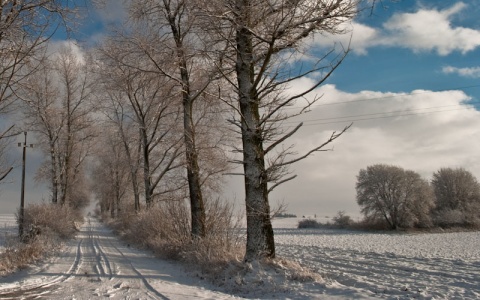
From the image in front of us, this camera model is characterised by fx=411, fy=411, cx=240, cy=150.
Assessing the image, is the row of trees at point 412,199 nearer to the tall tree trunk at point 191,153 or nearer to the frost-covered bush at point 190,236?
the frost-covered bush at point 190,236

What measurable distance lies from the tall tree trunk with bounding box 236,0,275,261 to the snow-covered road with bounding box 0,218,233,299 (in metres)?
1.54

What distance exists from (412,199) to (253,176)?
49558mm

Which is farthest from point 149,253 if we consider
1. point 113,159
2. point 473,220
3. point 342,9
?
point 473,220

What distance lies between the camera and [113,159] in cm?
3922

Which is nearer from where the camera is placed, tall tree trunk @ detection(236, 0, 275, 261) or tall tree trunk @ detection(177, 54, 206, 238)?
tall tree trunk @ detection(236, 0, 275, 261)

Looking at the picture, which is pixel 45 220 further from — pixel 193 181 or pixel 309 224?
pixel 309 224

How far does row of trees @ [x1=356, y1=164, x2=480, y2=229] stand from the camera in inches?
2097

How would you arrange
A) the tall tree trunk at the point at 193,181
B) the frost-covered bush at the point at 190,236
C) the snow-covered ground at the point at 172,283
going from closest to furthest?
the snow-covered ground at the point at 172,283
the frost-covered bush at the point at 190,236
the tall tree trunk at the point at 193,181

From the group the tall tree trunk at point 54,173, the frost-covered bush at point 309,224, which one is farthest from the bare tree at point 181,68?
the frost-covered bush at point 309,224

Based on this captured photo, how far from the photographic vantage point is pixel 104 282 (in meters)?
8.55

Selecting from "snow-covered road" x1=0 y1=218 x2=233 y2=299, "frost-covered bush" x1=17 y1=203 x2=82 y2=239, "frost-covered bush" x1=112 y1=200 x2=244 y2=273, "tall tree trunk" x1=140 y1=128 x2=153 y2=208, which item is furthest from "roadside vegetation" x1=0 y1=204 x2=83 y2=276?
"tall tree trunk" x1=140 y1=128 x2=153 y2=208

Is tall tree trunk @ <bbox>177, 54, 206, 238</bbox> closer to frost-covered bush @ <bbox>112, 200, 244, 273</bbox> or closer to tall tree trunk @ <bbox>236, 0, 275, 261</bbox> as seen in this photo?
frost-covered bush @ <bbox>112, 200, 244, 273</bbox>

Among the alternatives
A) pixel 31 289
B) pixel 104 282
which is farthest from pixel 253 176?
pixel 31 289

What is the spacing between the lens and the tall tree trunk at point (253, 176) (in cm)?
904
